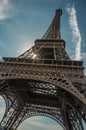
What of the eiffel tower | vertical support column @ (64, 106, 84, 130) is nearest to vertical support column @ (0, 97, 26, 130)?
the eiffel tower

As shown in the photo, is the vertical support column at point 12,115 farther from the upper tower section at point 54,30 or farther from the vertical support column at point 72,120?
the upper tower section at point 54,30

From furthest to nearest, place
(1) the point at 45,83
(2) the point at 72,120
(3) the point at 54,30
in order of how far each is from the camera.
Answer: (3) the point at 54,30 < (2) the point at 72,120 < (1) the point at 45,83

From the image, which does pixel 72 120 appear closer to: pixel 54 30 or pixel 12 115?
pixel 12 115

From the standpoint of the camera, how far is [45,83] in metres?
22.5

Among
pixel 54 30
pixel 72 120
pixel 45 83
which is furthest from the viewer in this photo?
pixel 54 30

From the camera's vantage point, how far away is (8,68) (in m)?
22.1

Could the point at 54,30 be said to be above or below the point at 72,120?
above

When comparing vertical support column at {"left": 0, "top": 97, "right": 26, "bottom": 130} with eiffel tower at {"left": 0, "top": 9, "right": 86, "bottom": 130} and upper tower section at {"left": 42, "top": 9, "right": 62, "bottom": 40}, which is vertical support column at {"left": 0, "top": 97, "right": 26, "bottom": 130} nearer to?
eiffel tower at {"left": 0, "top": 9, "right": 86, "bottom": 130}

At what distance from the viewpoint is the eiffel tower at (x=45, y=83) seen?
19625 millimetres

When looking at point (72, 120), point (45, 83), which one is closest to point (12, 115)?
point (72, 120)

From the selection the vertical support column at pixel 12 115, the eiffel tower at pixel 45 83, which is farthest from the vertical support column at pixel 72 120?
the vertical support column at pixel 12 115

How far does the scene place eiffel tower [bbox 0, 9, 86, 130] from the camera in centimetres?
1962

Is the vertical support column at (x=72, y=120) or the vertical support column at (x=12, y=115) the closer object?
the vertical support column at (x=72, y=120)

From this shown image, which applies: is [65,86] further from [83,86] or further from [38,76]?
[38,76]
